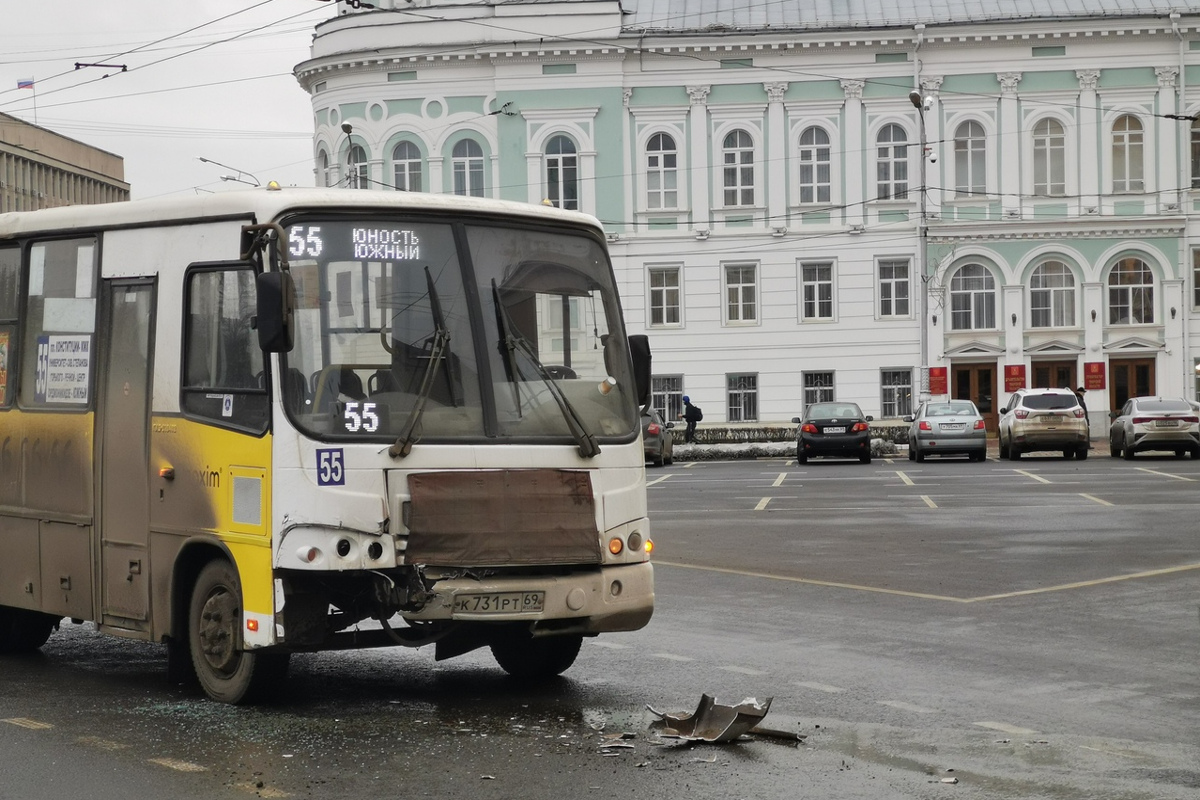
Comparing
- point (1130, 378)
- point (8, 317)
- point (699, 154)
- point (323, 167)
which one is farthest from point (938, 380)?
point (8, 317)

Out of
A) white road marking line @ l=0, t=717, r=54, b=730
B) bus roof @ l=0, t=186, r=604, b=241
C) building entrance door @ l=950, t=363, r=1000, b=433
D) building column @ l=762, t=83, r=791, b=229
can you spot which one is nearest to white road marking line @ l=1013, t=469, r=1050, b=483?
building entrance door @ l=950, t=363, r=1000, b=433

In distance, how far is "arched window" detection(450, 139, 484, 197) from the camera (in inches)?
2264

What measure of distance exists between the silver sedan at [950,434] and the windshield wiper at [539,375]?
32.0 m

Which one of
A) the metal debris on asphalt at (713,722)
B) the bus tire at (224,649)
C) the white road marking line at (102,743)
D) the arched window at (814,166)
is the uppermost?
the arched window at (814,166)

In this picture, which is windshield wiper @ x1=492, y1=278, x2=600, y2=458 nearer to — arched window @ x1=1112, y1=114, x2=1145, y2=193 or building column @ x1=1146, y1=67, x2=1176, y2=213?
arched window @ x1=1112, y1=114, x2=1145, y2=193

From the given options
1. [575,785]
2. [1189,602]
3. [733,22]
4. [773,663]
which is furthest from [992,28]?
[575,785]

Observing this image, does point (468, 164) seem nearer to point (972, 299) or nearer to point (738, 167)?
point (738, 167)

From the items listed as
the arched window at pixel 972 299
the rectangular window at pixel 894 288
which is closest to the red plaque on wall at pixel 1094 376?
the arched window at pixel 972 299

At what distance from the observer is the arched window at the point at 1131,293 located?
56.2m

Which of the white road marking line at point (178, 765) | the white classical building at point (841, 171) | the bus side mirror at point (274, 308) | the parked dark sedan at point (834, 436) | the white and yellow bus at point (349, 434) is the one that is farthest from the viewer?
the white classical building at point (841, 171)

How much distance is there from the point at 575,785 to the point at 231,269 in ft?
12.6

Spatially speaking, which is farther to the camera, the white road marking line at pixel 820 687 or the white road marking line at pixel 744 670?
the white road marking line at pixel 744 670

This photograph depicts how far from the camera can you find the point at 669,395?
2261 inches

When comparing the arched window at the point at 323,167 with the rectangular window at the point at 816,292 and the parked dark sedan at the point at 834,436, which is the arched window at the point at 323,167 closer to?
the rectangular window at the point at 816,292
